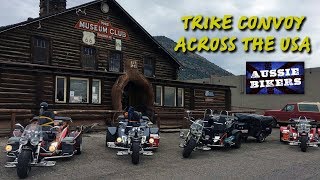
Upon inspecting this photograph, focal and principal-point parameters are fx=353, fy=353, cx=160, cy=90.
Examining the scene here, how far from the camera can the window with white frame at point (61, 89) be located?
17406 mm

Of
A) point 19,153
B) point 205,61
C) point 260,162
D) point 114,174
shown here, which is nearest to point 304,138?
point 260,162

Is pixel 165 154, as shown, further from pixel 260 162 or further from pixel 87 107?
pixel 87 107

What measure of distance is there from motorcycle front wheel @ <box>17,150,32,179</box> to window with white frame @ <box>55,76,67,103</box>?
10.3 m

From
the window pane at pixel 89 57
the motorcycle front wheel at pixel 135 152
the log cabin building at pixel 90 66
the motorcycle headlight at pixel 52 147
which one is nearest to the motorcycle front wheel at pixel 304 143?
the log cabin building at pixel 90 66

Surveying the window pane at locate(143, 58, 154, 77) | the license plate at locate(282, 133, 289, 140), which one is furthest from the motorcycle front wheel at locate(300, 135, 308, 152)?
the window pane at locate(143, 58, 154, 77)

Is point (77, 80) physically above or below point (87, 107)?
above

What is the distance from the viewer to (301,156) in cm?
1143

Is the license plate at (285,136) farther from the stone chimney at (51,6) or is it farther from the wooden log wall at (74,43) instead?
the stone chimney at (51,6)

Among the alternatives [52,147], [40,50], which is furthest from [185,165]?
[40,50]

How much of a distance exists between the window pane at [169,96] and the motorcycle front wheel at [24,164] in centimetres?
1508

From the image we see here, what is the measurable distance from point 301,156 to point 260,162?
83.5 inches

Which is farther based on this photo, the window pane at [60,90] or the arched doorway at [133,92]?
the arched doorway at [133,92]

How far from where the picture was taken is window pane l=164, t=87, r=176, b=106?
22.2 m

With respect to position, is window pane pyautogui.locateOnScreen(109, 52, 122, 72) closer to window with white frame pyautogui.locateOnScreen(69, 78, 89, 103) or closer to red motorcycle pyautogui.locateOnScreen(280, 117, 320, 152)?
window with white frame pyautogui.locateOnScreen(69, 78, 89, 103)
